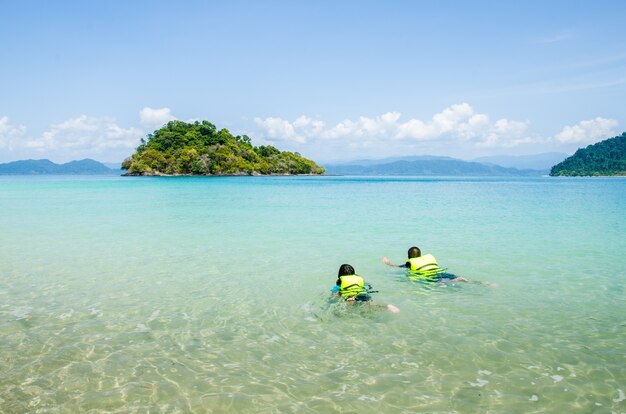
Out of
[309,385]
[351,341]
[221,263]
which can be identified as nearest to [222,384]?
[309,385]

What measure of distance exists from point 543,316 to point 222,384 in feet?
22.2

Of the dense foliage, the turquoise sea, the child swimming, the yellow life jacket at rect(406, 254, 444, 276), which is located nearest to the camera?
the turquoise sea

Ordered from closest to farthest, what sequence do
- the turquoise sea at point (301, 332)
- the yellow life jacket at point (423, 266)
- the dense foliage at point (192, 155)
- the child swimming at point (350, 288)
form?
1. the turquoise sea at point (301, 332)
2. the child swimming at point (350, 288)
3. the yellow life jacket at point (423, 266)
4. the dense foliage at point (192, 155)

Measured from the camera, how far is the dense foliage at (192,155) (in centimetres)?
17000

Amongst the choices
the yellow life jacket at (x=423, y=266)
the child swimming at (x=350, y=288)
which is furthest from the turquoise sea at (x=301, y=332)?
the yellow life jacket at (x=423, y=266)

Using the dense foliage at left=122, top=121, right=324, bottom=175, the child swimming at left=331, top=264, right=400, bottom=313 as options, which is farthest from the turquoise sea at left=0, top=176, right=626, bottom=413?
the dense foliage at left=122, top=121, right=324, bottom=175

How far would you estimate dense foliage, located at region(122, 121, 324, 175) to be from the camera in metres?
170

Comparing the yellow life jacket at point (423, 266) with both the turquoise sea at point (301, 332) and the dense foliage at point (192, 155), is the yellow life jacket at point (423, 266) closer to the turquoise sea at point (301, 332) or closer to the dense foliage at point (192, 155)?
the turquoise sea at point (301, 332)

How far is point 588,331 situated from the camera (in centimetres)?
808

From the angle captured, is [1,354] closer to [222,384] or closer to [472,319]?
[222,384]

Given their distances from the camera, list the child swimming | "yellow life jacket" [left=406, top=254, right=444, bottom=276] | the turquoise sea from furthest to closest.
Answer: "yellow life jacket" [left=406, top=254, right=444, bottom=276], the child swimming, the turquoise sea

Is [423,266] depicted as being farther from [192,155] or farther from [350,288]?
[192,155]

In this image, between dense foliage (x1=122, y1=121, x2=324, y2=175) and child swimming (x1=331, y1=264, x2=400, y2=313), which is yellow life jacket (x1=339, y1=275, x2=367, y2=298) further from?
dense foliage (x1=122, y1=121, x2=324, y2=175)

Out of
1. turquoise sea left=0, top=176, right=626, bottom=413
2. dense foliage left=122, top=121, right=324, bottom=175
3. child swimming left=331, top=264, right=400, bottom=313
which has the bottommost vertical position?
turquoise sea left=0, top=176, right=626, bottom=413
